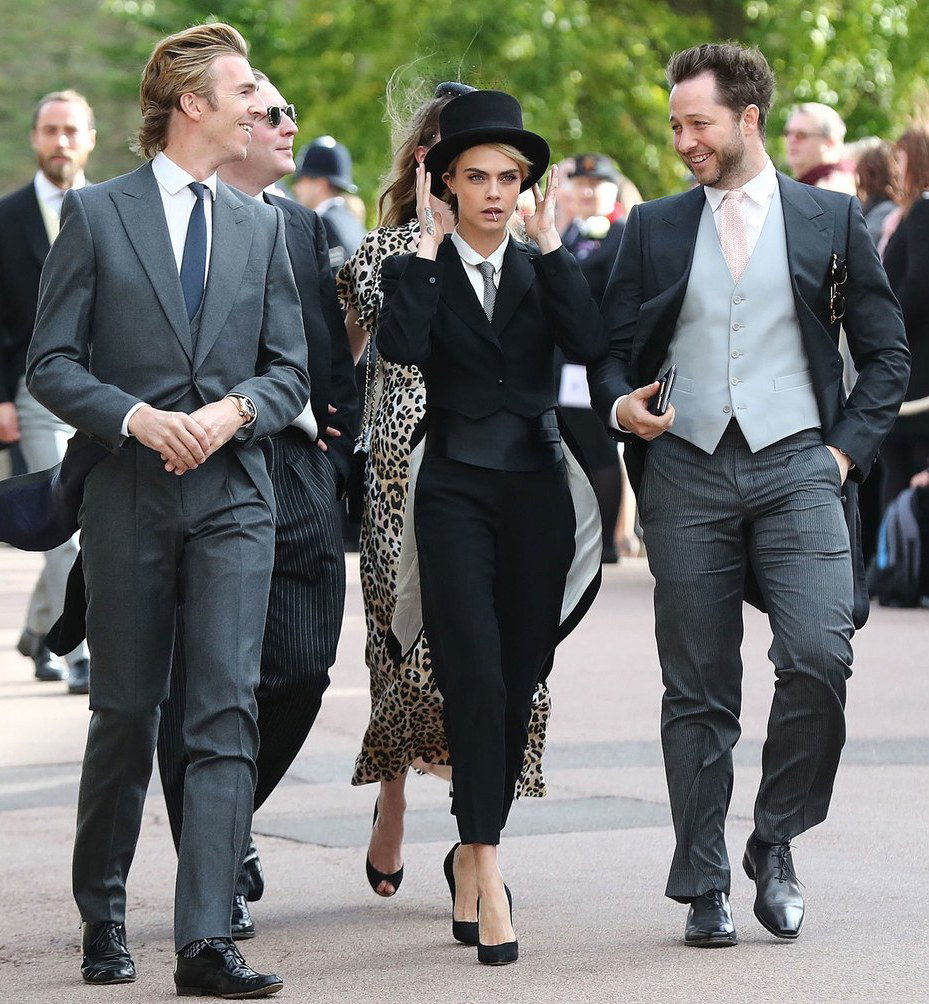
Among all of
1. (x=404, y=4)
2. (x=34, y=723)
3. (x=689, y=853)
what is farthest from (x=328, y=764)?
(x=404, y=4)

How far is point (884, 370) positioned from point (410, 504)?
1258 mm

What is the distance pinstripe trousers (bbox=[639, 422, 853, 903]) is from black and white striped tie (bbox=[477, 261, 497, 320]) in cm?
56

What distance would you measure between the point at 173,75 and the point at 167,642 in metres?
1.35

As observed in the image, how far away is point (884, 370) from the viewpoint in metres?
5.59

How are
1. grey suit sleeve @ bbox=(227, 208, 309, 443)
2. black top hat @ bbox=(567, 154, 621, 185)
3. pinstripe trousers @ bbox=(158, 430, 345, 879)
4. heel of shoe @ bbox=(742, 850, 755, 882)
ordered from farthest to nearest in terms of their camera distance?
black top hat @ bbox=(567, 154, 621, 185)
pinstripe trousers @ bbox=(158, 430, 345, 879)
heel of shoe @ bbox=(742, 850, 755, 882)
grey suit sleeve @ bbox=(227, 208, 309, 443)

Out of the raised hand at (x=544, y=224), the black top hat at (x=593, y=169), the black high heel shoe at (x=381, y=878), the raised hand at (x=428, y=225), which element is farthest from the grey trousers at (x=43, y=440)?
the black top hat at (x=593, y=169)

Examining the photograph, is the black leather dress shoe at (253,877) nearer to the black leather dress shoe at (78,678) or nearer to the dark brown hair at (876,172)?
the black leather dress shoe at (78,678)

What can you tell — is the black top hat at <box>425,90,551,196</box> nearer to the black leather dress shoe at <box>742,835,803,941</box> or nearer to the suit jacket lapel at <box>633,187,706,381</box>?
the suit jacket lapel at <box>633,187,706,381</box>

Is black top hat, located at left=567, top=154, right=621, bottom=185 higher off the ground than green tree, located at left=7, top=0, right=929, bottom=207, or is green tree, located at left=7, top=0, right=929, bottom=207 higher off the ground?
green tree, located at left=7, top=0, right=929, bottom=207

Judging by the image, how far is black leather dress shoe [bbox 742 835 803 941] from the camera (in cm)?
528

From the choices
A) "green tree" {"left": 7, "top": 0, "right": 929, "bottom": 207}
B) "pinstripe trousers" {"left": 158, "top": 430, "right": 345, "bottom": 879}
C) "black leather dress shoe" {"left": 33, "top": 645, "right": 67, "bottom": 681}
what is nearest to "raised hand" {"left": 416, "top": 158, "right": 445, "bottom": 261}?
"pinstripe trousers" {"left": 158, "top": 430, "right": 345, "bottom": 879}

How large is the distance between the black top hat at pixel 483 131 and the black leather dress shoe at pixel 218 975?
6.71 feet

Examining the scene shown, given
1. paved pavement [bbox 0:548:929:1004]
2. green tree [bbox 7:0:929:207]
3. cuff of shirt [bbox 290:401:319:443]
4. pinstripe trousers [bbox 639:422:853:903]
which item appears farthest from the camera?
green tree [bbox 7:0:929:207]

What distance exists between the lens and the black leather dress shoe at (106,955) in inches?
199
